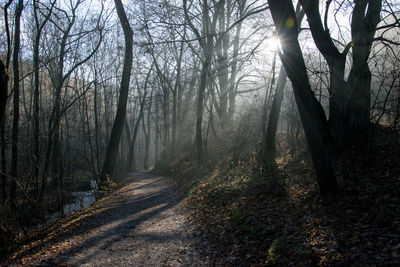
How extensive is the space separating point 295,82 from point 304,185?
2810 millimetres

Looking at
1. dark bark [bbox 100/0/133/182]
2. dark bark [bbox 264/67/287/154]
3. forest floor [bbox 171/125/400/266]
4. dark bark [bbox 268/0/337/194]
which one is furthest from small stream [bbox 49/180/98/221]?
dark bark [bbox 268/0/337/194]

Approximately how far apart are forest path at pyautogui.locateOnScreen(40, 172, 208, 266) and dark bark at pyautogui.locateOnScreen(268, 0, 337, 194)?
2939 millimetres

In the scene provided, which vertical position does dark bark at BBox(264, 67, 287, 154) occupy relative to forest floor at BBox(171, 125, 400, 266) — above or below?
above

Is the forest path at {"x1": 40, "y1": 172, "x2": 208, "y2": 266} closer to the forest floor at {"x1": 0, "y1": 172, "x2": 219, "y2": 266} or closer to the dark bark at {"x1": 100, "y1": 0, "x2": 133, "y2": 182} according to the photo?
the forest floor at {"x1": 0, "y1": 172, "x2": 219, "y2": 266}

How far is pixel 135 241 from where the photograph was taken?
18.7 feet

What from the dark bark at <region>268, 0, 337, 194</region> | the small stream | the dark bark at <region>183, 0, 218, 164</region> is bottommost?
the small stream

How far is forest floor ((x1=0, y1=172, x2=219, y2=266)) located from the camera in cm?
472

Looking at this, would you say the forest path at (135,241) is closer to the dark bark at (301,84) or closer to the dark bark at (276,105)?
the dark bark at (301,84)

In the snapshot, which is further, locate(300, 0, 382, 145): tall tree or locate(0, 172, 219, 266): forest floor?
locate(300, 0, 382, 145): tall tree

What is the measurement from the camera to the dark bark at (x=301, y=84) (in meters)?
5.32

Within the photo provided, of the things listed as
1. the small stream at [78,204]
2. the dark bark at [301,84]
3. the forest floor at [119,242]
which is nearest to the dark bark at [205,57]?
the small stream at [78,204]

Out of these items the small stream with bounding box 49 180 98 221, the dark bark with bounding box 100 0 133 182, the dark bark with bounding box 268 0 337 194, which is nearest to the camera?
the dark bark with bounding box 268 0 337 194

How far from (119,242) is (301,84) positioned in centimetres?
493

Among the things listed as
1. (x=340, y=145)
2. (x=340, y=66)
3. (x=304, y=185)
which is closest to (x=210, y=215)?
(x=304, y=185)
